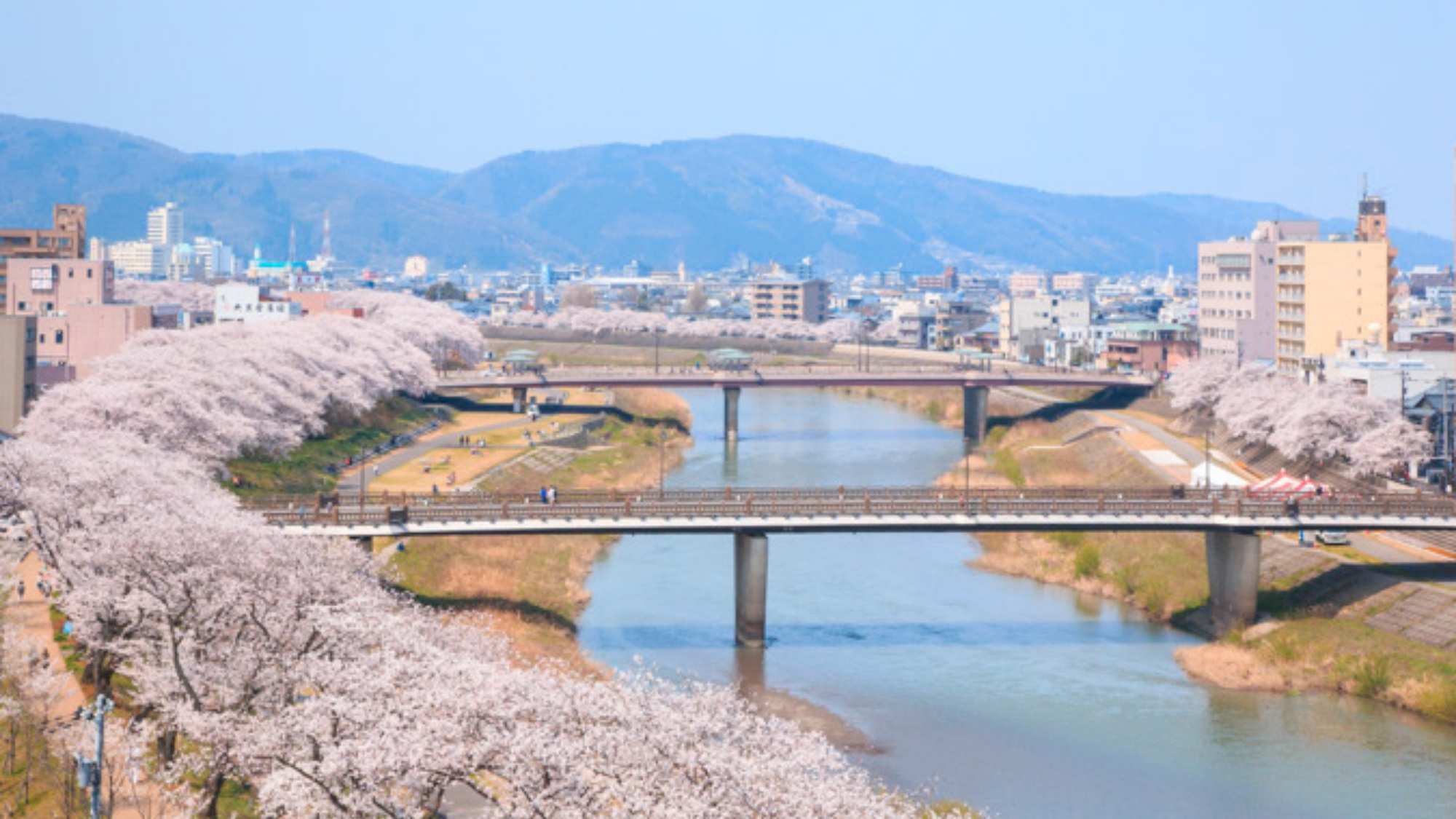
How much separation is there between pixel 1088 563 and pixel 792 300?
120m

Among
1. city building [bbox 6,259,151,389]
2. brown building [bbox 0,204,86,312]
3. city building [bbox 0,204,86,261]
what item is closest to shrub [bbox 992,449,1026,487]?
city building [bbox 6,259,151,389]

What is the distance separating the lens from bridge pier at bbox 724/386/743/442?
7662 centimetres

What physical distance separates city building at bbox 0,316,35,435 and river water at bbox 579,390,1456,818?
16.5m

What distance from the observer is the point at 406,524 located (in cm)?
3478

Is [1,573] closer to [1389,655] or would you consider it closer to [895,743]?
[895,743]

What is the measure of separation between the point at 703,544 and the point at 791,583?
7.49 m

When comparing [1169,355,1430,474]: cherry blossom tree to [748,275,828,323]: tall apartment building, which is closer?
[1169,355,1430,474]: cherry blossom tree

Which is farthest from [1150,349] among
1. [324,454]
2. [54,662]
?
[54,662]

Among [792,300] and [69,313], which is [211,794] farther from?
[792,300]

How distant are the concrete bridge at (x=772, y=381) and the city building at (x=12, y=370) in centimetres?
3136

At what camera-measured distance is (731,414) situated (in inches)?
3041

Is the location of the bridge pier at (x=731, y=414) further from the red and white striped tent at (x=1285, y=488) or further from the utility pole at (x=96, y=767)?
the utility pole at (x=96, y=767)

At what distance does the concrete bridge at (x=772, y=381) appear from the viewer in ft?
258

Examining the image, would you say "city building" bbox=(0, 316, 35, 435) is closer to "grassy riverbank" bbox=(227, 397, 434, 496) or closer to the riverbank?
"grassy riverbank" bbox=(227, 397, 434, 496)
